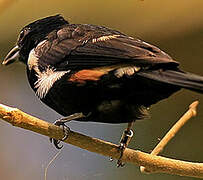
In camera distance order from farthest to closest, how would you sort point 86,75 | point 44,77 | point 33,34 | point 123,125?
point 123,125 → point 33,34 → point 44,77 → point 86,75

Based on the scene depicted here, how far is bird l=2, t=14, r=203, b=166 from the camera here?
1.17 m

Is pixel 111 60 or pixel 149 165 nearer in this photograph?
pixel 111 60

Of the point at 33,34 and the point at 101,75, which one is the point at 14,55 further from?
the point at 101,75

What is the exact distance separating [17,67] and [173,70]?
5.17 ft

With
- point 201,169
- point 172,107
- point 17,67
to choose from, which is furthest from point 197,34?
point 201,169

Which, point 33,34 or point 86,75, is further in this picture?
point 33,34

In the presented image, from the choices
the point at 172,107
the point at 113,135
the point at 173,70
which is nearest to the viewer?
the point at 173,70

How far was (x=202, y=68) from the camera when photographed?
2.35 metres

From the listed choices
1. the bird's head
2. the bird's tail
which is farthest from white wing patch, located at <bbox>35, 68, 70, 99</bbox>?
the bird's tail

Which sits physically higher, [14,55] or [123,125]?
[14,55]

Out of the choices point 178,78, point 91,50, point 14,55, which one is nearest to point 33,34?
point 14,55

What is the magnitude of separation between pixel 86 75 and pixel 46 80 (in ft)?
0.49

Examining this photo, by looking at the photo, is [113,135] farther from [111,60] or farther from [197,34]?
[111,60]

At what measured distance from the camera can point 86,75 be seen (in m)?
1.25
